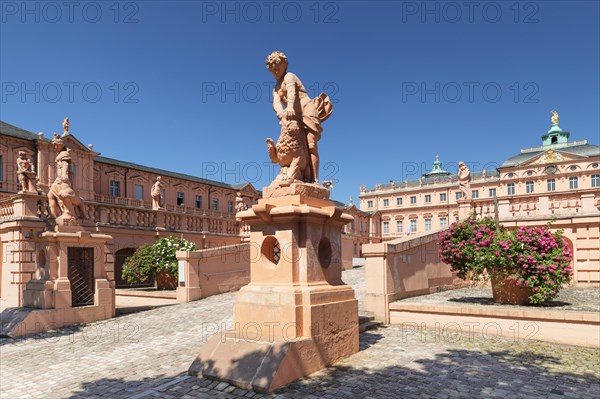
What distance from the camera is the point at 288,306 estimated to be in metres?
6.38

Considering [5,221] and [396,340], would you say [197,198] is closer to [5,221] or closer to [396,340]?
[5,221]

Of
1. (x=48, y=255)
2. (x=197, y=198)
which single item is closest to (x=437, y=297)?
(x=48, y=255)

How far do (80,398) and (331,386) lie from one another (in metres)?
3.47

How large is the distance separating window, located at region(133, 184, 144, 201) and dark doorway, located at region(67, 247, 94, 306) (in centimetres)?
2751

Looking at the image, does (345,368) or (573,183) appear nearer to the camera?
(345,368)

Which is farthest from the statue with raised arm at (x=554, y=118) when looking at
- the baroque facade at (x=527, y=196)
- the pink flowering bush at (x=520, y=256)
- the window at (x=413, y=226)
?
the pink flowering bush at (x=520, y=256)

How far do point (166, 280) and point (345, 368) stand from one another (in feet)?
41.9

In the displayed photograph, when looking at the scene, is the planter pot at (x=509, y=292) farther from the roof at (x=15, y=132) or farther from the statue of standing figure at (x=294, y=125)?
the roof at (x=15, y=132)

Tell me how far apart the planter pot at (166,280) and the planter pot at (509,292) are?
12.3 metres

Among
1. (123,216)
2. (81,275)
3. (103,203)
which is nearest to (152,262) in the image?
(123,216)

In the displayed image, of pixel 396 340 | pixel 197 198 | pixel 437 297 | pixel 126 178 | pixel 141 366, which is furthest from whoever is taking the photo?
pixel 197 198

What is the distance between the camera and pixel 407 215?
75438mm

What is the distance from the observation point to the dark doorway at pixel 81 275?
1162 cm

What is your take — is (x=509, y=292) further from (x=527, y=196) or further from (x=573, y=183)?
(x=573, y=183)
